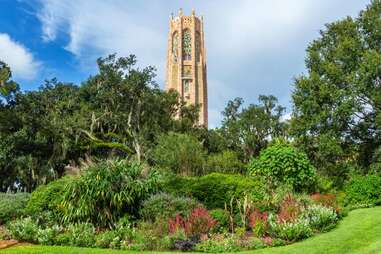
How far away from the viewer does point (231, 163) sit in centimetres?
3559

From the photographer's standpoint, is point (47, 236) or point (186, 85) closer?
point (47, 236)

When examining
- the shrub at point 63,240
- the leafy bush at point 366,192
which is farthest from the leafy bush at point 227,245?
the leafy bush at point 366,192

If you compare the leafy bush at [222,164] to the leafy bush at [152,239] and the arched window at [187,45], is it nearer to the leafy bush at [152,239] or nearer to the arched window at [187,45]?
the leafy bush at [152,239]

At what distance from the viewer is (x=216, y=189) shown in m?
14.8

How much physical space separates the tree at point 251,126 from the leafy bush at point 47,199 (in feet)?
100

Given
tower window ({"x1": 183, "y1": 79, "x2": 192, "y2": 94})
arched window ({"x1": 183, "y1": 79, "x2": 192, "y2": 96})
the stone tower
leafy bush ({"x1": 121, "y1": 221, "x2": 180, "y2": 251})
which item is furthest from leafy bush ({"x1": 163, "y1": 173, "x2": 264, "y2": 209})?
tower window ({"x1": 183, "y1": 79, "x2": 192, "y2": 94})

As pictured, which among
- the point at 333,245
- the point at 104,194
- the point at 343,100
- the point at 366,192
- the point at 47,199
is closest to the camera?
the point at 333,245

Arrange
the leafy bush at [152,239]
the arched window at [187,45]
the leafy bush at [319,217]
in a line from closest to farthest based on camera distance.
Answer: the leafy bush at [152,239] < the leafy bush at [319,217] < the arched window at [187,45]

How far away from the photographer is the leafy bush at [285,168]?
671 inches

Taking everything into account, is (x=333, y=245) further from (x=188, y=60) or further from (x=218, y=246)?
(x=188, y=60)

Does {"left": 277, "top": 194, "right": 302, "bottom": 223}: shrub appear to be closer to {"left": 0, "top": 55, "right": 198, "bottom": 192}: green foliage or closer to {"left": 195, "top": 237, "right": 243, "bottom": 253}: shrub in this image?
{"left": 195, "top": 237, "right": 243, "bottom": 253}: shrub

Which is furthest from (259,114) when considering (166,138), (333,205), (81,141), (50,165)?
(333,205)

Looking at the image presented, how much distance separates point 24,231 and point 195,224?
4.46 meters

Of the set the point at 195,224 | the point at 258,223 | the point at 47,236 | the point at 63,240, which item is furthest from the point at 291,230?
the point at 47,236
